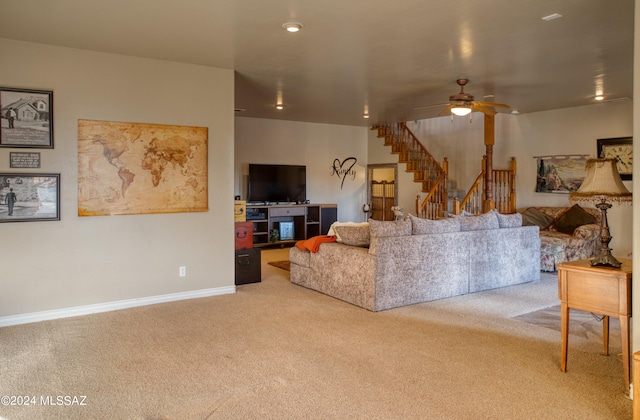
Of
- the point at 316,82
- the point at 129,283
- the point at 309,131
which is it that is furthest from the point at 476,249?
the point at 309,131

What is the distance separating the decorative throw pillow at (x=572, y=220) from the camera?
7.54 m

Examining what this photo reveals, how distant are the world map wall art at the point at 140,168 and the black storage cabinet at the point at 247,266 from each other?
3.06ft

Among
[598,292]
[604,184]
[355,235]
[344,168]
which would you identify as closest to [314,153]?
[344,168]

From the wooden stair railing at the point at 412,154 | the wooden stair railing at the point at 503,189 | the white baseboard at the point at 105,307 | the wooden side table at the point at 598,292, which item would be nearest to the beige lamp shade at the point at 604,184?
the wooden side table at the point at 598,292

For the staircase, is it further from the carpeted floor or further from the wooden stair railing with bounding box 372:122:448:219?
the carpeted floor

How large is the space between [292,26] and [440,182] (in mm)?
5877

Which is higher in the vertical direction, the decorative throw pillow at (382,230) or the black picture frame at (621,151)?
the black picture frame at (621,151)

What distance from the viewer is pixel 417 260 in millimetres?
5047

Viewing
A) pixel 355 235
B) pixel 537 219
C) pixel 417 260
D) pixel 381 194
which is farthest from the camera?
pixel 381 194

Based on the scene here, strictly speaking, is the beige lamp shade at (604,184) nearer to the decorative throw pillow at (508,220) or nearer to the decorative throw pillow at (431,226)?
the decorative throw pillow at (431,226)

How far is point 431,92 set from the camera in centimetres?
698

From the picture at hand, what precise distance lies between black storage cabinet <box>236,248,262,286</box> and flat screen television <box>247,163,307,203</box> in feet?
11.4

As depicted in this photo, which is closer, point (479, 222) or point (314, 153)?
point (479, 222)

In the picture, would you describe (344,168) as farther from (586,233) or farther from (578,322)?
(578,322)
